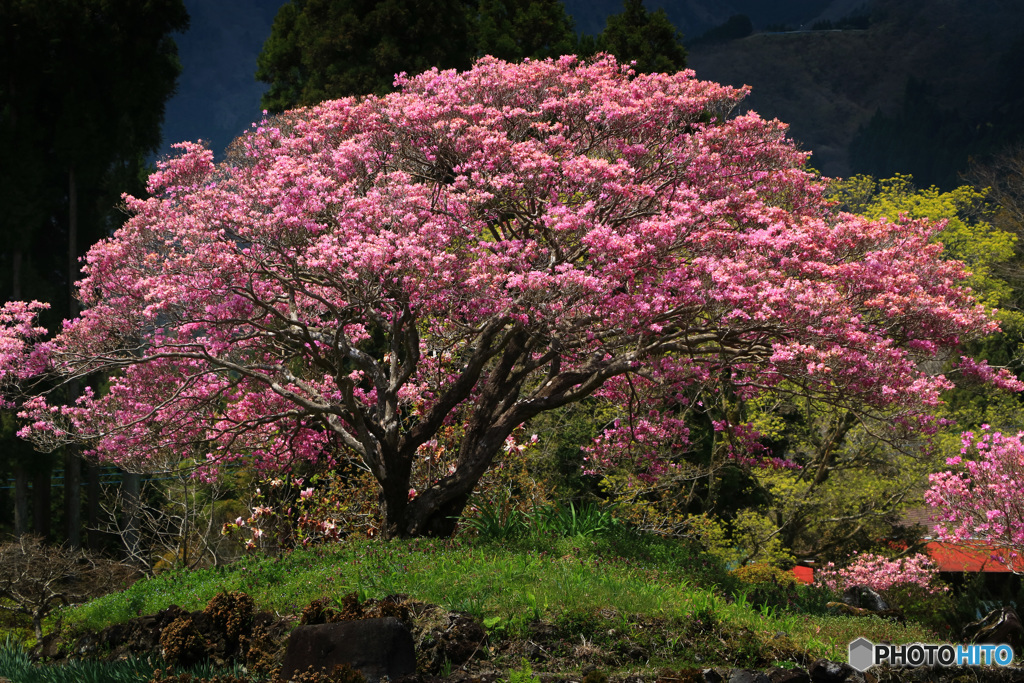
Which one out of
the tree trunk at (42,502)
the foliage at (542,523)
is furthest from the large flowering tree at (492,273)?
the tree trunk at (42,502)

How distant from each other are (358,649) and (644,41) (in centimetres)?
2291

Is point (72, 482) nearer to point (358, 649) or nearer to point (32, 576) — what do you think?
point (32, 576)

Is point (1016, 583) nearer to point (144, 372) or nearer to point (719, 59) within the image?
point (144, 372)

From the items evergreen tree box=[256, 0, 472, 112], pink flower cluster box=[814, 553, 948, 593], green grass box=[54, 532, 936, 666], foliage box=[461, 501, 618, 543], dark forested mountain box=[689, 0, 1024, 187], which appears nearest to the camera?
green grass box=[54, 532, 936, 666]

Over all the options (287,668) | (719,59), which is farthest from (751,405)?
(719,59)

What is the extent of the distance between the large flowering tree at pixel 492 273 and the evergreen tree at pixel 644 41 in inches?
523

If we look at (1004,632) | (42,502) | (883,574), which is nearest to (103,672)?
(1004,632)

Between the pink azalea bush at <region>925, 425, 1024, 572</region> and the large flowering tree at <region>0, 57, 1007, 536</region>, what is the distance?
209 centimetres

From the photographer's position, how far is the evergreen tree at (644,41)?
25453 millimetres

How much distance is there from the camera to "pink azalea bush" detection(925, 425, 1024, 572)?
11.7 meters

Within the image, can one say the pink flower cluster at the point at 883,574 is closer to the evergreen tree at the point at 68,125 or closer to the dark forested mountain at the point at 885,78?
the evergreen tree at the point at 68,125

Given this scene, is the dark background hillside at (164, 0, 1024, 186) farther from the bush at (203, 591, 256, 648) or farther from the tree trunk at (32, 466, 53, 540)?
the bush at (203, 591, 256, 648)

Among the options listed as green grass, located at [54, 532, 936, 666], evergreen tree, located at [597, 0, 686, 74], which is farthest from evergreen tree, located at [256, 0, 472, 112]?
Result: green grass, located at [54, 532, 936, 666]

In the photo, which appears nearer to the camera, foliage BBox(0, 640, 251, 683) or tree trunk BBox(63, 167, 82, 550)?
foliage BBox(0, 640, 251, 683)
